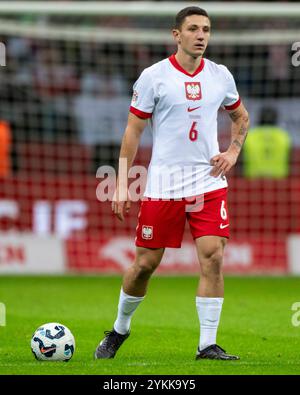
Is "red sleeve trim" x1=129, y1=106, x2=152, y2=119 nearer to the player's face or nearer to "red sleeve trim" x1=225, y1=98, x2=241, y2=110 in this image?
the player's face

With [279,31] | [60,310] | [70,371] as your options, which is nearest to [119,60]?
[279,31]

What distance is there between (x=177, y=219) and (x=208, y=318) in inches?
28.1

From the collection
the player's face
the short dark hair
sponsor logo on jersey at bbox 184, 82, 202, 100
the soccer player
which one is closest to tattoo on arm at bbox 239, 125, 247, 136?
the soccer player

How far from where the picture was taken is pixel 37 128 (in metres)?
18.0

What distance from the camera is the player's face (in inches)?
322

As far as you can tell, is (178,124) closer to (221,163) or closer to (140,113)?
(140,113)

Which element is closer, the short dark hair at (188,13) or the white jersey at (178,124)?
the white jersey at (178,124)

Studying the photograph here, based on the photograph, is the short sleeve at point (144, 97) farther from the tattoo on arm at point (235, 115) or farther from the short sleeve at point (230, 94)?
the tattoo on arm at point (235, 115)

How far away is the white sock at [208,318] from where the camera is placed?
26.3 feet

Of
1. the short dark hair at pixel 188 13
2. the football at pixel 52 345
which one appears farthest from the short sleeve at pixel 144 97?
the football at pixel 52 345

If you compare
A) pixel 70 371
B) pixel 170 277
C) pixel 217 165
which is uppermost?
pixel 217 165

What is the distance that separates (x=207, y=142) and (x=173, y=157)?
0.86 feet

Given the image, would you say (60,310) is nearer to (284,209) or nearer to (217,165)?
(217,165)

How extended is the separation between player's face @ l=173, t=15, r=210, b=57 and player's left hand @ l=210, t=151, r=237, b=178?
0.72 metres
